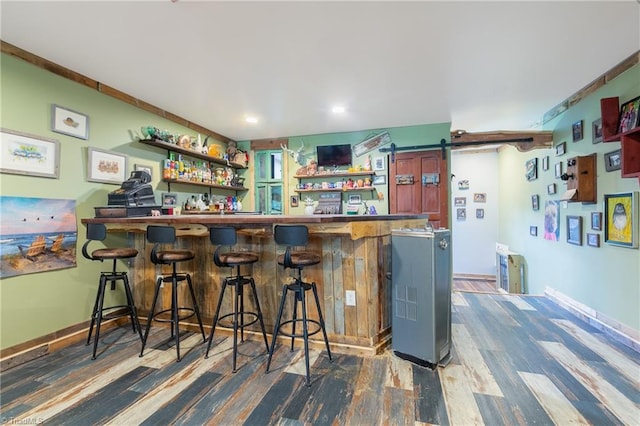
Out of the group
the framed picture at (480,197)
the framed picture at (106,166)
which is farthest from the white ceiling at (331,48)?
the framed picture at (480,197)

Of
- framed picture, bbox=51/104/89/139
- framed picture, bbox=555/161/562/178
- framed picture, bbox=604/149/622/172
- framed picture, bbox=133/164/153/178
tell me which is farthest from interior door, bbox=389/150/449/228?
framed picture, bbox=51/104/89/139

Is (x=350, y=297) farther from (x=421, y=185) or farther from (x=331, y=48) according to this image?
(x=421, y=185)

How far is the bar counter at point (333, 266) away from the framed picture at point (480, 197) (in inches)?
176

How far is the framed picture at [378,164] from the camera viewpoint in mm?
4824

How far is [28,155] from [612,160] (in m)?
5.39

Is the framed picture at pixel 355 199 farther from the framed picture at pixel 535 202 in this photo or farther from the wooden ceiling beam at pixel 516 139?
the framed picture at pixel 535 202

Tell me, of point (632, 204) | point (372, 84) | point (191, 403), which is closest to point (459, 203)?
point (632, 204)

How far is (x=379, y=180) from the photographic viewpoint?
485 cm

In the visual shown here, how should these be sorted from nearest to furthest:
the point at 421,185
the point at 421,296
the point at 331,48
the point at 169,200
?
1. the point at 421,296
2. the point at 331,48
3. the point at 169,200
4. the point at 421,185

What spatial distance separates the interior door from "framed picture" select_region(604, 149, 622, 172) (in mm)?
1819

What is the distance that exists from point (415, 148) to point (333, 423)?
3971mm

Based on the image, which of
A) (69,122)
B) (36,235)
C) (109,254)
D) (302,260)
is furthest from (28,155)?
(302,260)

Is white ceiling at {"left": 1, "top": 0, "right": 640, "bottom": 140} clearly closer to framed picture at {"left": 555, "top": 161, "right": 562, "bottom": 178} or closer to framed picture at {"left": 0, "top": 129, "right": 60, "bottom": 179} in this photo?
framed picture at {"left": 0, "top": 129, "right": 60, "bottom": 179}

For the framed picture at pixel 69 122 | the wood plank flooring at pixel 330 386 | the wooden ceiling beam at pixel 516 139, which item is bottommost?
the wood plank flooring at pixel 330 386
